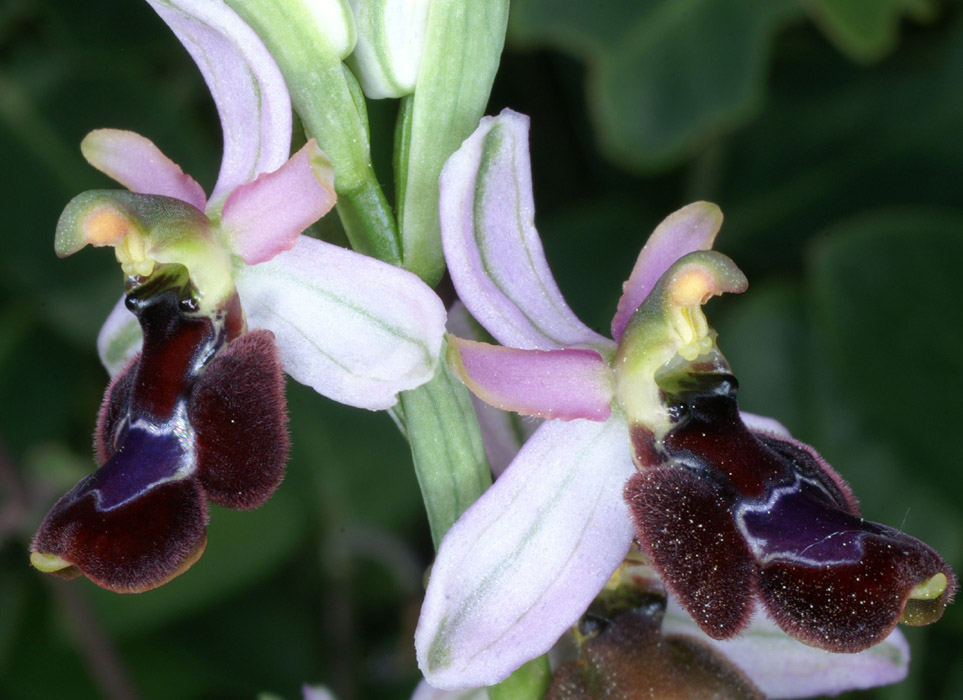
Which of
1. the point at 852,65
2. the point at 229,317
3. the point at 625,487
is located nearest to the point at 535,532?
the point at 625,487

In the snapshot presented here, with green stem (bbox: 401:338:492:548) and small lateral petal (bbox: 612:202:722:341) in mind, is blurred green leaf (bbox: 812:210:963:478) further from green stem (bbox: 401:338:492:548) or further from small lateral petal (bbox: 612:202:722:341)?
green stem (bbox: 401:338:492:548)

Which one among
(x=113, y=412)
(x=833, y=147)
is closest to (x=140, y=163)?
(x=113, y=412)

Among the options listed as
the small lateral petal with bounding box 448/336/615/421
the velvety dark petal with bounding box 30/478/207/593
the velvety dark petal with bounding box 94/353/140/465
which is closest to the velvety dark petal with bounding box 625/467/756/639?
the small lateral petal with bounding box 448/336/615/421

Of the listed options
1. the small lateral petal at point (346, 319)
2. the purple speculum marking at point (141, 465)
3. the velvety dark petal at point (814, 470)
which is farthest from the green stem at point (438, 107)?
the velvety dark petal at point (814, 470)

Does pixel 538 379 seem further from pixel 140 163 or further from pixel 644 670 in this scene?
pixel 140 163

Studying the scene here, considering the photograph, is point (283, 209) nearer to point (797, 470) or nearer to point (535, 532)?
point (535, 532)

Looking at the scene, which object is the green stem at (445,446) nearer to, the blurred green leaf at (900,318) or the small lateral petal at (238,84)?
the small lateral petal at (238,84)
